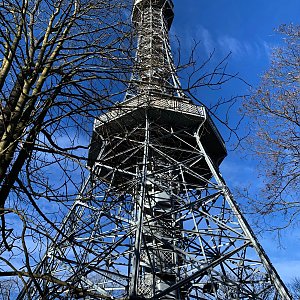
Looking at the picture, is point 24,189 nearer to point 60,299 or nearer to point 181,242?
point 60,299

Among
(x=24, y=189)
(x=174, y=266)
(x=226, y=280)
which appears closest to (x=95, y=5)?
(x=24, y=189)

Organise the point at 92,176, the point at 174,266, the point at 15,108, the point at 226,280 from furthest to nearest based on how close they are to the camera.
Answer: the point at 174,266
the point at 226,280
the point at 92,176
the point at 15,108

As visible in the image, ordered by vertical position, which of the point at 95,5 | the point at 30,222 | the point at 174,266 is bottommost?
the point at 30,222

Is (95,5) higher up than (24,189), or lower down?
higher up

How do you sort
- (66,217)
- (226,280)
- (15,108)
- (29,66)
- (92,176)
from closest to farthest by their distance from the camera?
(15,108) → (29,66) → (92,176) → (66,217) → (226,280)

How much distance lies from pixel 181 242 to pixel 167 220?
2.54ft

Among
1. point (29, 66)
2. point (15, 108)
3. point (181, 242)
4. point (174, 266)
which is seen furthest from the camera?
point (181, 242)

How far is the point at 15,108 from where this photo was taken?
2.94 metres

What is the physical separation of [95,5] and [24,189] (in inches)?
89.1

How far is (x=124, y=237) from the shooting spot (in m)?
9.41

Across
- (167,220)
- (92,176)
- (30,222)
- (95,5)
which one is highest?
(167,220)

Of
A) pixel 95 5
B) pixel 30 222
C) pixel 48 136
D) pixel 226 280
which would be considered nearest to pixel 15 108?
pixel 48 136

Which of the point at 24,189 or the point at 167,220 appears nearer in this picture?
the point at 24,189

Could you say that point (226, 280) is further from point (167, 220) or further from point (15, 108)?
point (15, 108)
